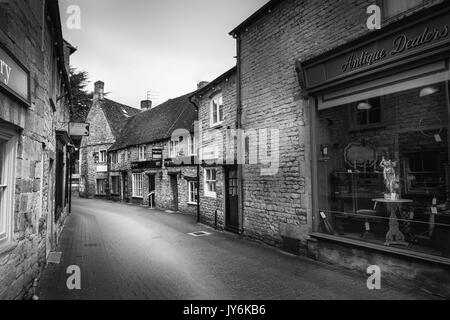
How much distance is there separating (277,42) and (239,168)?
4060mm

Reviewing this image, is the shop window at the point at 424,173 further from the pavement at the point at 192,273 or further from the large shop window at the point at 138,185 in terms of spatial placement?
the large shop window at the point at 138,185

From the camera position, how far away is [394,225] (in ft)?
18.7

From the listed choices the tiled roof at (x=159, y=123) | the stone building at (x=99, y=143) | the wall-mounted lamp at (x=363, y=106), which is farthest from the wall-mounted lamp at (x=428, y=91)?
the stone building at (x=99, y=143)

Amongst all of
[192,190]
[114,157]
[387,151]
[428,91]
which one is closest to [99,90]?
[114,157]

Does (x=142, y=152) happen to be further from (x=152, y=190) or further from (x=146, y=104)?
(x=146, y=104)

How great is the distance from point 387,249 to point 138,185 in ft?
61.3

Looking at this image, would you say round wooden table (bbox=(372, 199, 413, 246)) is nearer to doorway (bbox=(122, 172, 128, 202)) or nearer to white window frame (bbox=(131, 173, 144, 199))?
white window frame (bbox=(131, 173, 144, 199))

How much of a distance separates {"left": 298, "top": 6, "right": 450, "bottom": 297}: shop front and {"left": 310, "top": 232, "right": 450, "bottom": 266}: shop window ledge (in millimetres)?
17

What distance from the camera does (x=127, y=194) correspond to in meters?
22.3

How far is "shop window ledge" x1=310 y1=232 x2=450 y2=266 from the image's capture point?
15.1 ft

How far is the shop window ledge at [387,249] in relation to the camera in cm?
460

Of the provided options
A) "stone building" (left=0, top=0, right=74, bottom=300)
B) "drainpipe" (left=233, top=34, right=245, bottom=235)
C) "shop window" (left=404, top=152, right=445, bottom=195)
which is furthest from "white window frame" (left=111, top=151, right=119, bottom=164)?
"shop window" (left=404, top=152, right=445, bottom=195)
